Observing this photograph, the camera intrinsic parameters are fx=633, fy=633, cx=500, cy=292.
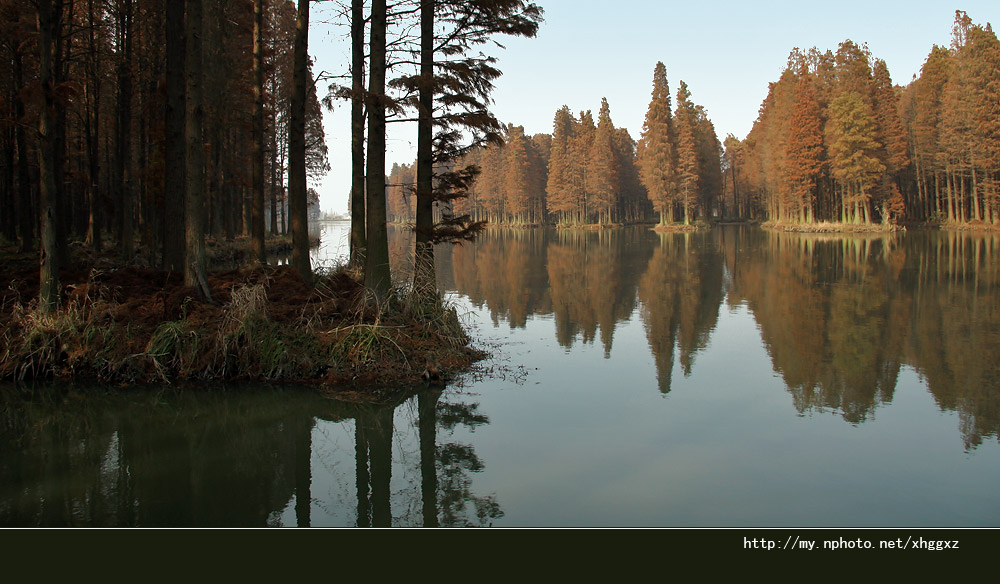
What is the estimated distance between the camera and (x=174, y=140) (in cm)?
1196

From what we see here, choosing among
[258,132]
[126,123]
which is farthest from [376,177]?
[126,123]

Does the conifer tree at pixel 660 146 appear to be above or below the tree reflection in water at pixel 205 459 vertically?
above

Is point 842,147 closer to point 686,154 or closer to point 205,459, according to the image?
point 686,154

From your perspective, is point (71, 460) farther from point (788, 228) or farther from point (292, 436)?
point (788, 228)

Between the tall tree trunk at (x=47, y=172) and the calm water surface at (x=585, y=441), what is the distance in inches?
72.4

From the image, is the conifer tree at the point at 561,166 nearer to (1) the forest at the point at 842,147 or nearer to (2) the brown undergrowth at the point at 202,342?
(1) the forest at the point at 842,147

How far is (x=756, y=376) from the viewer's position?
30.5ft

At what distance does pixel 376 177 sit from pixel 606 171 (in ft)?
199

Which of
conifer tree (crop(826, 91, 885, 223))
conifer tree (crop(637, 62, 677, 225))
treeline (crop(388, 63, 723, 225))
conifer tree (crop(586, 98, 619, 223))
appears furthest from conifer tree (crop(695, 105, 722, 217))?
conifer tree (crop(826, 91, 885, 223))

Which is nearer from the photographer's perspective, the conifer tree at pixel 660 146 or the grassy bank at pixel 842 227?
the grassy bank at pixel 842 227

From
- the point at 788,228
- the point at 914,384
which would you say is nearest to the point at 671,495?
the point at 914,384

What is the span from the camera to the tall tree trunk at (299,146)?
12.6 m

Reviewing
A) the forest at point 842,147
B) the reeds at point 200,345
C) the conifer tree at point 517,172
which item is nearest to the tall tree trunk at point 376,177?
the reeds at point 200,345

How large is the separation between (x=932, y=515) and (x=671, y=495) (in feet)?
6.33
